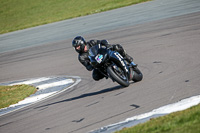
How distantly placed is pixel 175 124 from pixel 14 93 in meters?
7.72

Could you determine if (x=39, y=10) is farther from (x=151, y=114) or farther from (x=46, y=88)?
(x=151, y=114)

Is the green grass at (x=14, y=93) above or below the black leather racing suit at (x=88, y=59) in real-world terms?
below

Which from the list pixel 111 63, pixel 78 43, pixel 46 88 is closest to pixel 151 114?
pixel 111 63

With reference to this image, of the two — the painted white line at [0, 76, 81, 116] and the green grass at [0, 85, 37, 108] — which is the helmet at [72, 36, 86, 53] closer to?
the painted white line at [0, 76, 81, 116]

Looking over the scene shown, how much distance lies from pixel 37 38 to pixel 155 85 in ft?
53.0

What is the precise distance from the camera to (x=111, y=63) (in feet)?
29.9

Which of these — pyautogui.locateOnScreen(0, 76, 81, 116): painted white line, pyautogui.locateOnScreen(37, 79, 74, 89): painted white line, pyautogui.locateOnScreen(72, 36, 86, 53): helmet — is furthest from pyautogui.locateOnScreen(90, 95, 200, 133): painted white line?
pyautogui.locateOnScreen(37, 79, 74, 89): painted white line

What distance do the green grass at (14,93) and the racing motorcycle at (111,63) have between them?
3.08 m

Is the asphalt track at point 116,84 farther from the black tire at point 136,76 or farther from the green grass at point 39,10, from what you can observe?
the green grass at point 39,10

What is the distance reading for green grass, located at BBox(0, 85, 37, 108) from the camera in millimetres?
11164

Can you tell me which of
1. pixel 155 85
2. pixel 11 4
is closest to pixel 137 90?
pixel 155 85

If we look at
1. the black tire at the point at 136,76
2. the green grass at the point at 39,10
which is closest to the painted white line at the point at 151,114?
the black tire at the point at 136,76

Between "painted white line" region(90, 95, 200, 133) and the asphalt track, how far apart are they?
28 cm

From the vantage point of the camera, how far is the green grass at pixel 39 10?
108 ft
